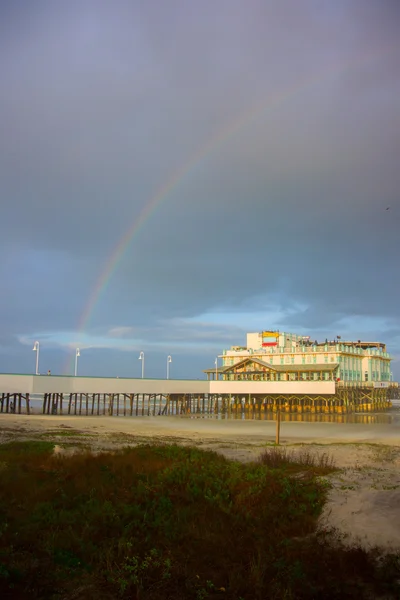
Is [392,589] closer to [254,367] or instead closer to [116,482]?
[116,482]

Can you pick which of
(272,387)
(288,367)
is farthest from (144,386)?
(288,367)

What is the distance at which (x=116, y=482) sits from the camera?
13.4 meters

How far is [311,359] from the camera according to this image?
88.8m

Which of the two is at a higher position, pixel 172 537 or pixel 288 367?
pixel 288 367

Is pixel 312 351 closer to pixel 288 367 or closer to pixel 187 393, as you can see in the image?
pixel 288 367

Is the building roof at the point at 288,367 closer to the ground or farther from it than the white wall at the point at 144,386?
farther from it

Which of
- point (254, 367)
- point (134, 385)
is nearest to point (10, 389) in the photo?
point (134, 385)

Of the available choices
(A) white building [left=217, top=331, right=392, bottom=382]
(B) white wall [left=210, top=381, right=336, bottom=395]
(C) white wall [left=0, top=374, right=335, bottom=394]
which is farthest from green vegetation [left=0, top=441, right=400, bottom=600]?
(A) white building [left=217, top=331, right=392, bottom=382]

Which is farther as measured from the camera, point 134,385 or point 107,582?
point 134,385

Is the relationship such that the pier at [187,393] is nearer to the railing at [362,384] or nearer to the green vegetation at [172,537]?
the railing at [362,384]

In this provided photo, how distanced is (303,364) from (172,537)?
81049mm

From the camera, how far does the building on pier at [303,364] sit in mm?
85875

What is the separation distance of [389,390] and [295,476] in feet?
317

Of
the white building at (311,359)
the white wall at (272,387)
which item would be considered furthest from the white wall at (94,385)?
the white building at (311,359)
